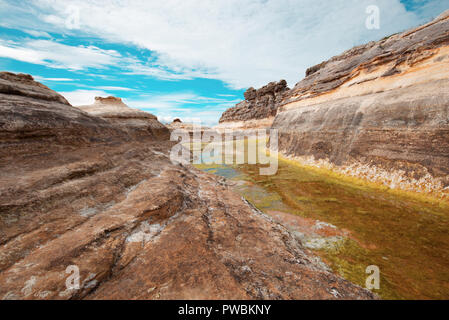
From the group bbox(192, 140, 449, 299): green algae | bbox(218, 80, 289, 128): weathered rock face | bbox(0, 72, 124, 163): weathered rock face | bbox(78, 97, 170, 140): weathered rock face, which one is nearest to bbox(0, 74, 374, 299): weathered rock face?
bbox(0, 72, 124, 163): weathered rock face

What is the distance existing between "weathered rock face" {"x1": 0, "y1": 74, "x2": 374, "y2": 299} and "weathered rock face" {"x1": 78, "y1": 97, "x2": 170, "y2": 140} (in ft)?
19.0

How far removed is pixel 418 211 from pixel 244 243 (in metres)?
5.45

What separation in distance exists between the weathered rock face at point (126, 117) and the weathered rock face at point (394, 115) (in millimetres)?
10987

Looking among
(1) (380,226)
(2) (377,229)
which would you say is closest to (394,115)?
(1) (380,226)

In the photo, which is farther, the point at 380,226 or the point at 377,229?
the point at 380,226

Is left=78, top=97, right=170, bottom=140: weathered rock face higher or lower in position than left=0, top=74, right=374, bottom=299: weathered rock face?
higher

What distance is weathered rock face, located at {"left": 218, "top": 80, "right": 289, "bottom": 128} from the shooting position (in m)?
45.6

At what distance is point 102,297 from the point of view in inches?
75.9

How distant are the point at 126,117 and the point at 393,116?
14722mm

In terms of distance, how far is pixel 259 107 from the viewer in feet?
160

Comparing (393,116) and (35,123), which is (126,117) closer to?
(35,123)

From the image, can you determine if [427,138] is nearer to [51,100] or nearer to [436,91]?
[436,91]

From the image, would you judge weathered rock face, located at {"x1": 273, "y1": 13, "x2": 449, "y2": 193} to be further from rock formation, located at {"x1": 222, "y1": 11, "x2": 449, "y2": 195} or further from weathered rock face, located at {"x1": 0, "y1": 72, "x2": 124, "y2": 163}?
weathered rock face, located at {"x1": 0, "y1": 72, "x2": 124, "y2": 163}
